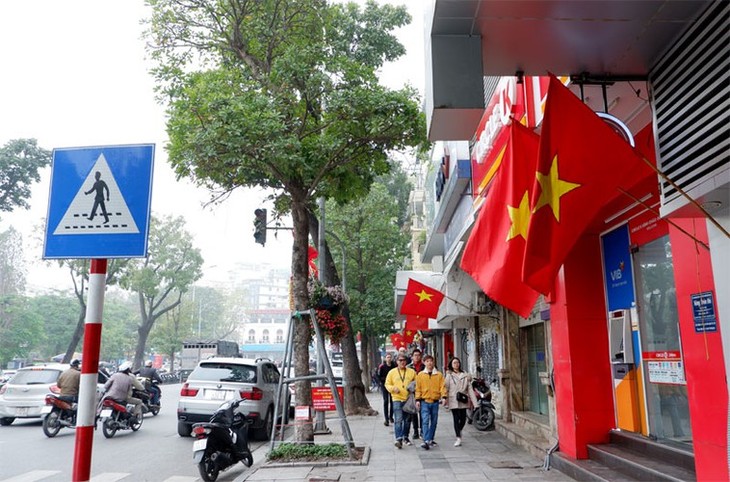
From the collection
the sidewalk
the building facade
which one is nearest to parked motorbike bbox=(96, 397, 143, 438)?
the sidewalk

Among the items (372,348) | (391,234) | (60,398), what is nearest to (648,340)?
(60,398)

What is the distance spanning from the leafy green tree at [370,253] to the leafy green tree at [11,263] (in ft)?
92.0

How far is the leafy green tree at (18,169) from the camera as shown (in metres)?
28.6

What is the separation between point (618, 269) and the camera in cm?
812

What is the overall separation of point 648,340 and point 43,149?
3146 cm

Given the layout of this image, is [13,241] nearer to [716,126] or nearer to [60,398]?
[60,398]

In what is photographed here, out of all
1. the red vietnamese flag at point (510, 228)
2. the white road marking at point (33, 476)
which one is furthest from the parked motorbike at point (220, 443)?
the red vietnamese flag at point (510, 228)

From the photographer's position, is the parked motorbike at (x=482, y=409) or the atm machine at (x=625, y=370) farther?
the parked motorbike at (x=482, y=409)

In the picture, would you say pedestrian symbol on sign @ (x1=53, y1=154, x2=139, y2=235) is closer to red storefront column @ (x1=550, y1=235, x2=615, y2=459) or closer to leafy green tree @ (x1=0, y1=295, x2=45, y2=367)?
red storefront column @ (x1=550, y1=235, x2=615, y2=459)

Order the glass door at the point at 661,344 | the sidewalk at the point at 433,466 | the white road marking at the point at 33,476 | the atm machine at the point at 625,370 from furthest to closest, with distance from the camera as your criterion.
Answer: the white road marking at the point at 33,476, the sidewalk at the point at 433,466, the atm machine at the point at 625,370, the glass door at the point at 661,344

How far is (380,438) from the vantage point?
12547 mm

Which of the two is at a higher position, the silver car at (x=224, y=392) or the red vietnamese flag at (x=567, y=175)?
the red vietnamese flag at (x=567, y=175)

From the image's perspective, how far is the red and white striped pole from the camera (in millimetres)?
3244

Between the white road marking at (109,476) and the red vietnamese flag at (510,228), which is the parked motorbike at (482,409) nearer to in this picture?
the white road marking at (109,476)
